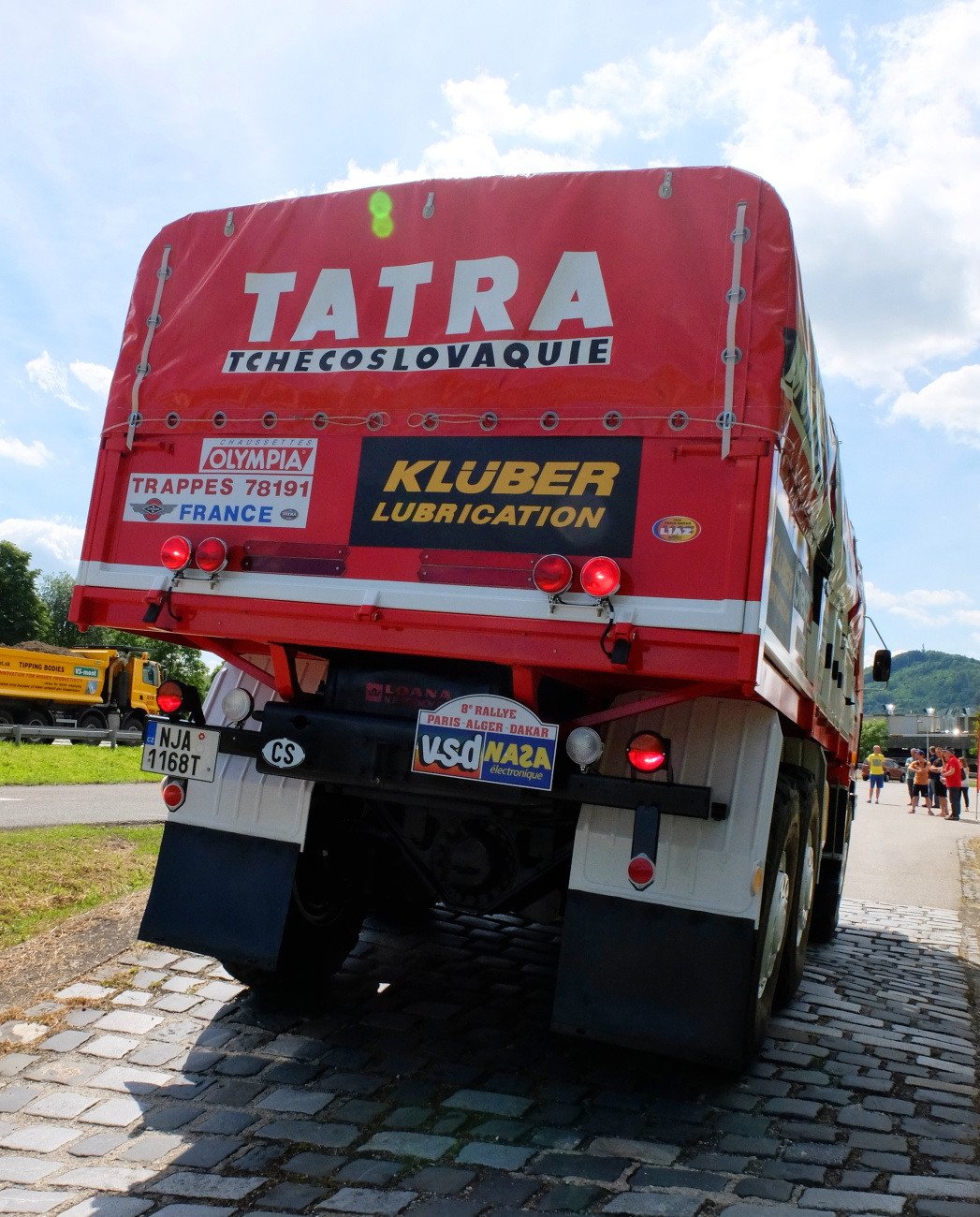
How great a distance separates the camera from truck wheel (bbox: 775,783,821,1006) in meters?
5.54

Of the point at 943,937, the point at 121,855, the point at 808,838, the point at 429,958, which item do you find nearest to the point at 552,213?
the point at 808,838

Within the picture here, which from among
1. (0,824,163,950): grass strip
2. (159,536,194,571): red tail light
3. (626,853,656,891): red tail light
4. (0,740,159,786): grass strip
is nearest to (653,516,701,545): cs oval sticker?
(626,853,656,891): red tail light

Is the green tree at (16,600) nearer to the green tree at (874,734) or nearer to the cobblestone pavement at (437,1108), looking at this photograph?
the cobblestone pavement at (437,1108)

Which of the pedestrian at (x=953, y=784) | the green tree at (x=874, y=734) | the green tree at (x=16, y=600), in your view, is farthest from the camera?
the green tree at (x=874, y=734)

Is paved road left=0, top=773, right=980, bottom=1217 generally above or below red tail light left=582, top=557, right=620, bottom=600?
below

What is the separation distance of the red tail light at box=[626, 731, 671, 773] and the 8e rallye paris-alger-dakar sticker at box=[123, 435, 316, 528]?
1.62m

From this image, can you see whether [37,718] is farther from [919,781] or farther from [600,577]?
[600,577]

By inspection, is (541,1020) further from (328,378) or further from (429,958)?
(328,378)

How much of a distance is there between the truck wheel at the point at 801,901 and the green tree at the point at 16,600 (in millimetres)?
71114

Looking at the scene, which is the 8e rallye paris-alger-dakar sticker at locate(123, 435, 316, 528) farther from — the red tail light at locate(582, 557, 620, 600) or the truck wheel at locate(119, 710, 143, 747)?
the truck wheel at locate(119, 710, 143, 747)

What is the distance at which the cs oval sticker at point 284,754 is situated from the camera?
4.41 metres

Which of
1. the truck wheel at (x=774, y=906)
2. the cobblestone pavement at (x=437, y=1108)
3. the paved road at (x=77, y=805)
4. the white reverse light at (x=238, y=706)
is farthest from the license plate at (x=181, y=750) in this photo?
the paved road at (x=77, y=805)

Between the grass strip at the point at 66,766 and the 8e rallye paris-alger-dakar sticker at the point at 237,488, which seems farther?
the grass strip at the point at 66,766

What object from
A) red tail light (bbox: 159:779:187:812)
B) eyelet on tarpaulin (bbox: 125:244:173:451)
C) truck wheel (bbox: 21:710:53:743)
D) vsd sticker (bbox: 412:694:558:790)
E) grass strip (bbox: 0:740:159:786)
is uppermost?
eyelet on tarpaulin (bbox: 125:244:173:451)
